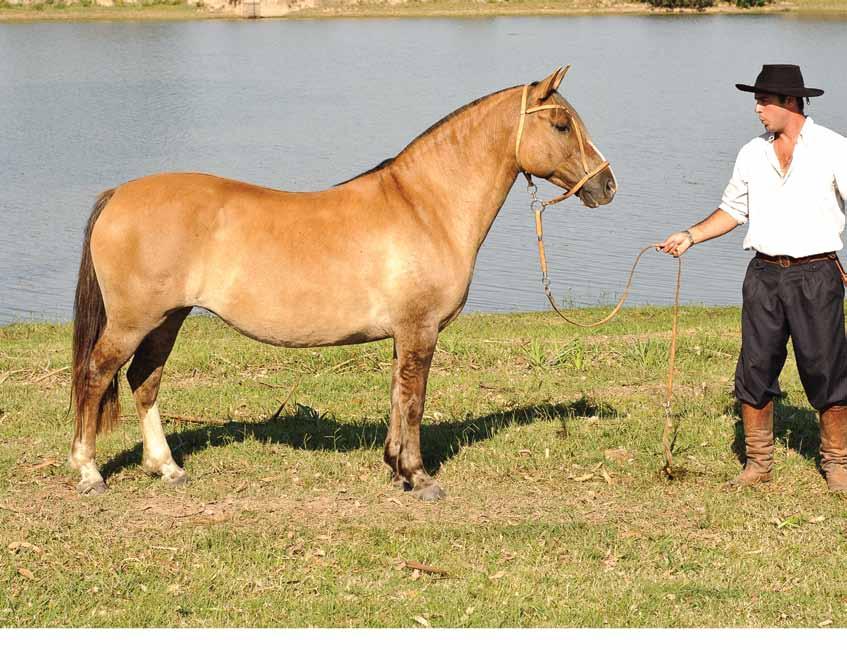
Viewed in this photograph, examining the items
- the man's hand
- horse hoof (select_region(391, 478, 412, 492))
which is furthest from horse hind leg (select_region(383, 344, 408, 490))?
the man's hand

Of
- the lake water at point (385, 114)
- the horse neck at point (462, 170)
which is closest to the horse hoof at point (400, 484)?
the horse neck at point (462, 170)

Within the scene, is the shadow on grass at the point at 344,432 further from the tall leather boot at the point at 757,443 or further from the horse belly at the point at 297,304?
the tall leather boot at the point at 757,443

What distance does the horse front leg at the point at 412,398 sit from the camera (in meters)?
6.53

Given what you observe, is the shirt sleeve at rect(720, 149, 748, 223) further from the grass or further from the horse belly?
the horse belly

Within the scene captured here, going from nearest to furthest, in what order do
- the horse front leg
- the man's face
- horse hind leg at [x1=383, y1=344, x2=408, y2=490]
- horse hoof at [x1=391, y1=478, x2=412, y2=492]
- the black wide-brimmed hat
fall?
the black wide-brimmed hat → the man's face → the horse front leg → horse hoof at [x1=391, y1=478, x2=412, y2=492] → horse hind leg at [x1=383, y1=344, x2=408, y2=490]

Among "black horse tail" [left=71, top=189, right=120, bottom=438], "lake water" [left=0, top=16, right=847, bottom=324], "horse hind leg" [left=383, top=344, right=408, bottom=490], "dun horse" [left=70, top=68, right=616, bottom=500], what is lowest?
"lake water" [left=0, top=16, right=847, bottom=324]

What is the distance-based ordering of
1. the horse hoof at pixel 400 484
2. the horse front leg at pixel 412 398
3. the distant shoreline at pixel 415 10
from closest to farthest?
1. the horse front leg at pixel 412 398
2. the horse hoof at pixel 400 484
3. the distant shoreline at pixel 415 10

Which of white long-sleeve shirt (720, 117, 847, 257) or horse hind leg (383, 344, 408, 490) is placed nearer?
white long-sleeve shirt (720, 117, 847, 257)

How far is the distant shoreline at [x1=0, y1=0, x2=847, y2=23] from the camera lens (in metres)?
61.4

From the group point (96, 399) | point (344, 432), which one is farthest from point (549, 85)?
point (96, 399)

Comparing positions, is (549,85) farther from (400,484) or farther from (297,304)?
(400,484)

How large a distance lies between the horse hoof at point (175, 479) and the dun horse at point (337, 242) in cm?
43
